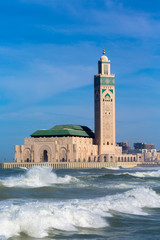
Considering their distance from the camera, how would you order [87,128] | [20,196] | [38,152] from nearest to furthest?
[20,196], [38,152], [87,128]

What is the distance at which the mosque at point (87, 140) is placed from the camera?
132 m

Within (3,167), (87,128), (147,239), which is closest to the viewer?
(147,239)

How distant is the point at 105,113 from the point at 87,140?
1093cm

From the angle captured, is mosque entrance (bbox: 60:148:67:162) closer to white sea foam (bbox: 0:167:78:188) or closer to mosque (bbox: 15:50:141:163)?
mosque (bbox: 15:50:141:163)

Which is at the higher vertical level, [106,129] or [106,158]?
[106,129]

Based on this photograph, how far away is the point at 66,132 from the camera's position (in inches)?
5221

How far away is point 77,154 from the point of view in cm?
13125

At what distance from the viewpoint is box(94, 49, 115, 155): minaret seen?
466 ft

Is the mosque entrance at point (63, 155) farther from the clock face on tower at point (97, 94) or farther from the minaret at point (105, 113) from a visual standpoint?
the clock face on tower at point (97, 94)

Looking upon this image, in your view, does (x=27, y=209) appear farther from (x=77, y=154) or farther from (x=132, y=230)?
(x=77, y=154)

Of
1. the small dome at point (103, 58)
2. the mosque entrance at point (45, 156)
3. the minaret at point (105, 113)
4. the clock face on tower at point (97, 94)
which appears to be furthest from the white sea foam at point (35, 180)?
the small dome at point (103, 58)

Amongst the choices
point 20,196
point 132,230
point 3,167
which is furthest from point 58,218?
point 3,167

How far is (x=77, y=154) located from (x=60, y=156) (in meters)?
5.41

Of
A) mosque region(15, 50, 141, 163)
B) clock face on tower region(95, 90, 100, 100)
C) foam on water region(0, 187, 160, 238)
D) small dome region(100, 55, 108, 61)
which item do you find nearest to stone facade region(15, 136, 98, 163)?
mosque region(15, 50, 141, 163)
